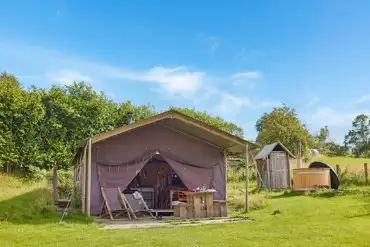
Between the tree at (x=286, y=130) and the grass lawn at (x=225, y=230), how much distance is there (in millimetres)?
16625

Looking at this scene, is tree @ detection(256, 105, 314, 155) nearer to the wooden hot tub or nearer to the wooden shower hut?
the wooden shower hut

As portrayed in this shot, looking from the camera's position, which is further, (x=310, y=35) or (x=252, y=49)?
(x=252, y=49)

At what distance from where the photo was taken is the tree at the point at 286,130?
2789 cm

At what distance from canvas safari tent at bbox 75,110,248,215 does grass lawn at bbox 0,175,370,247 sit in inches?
67.3

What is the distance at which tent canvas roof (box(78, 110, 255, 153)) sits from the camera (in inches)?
421

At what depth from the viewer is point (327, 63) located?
1409cm

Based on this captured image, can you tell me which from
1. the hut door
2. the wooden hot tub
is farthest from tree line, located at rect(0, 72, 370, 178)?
the wooden hot tub

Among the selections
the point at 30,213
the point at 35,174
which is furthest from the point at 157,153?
the point at 35,174

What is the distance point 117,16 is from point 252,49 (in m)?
5.35

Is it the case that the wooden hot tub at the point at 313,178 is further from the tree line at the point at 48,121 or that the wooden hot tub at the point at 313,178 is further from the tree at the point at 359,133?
the tree at the point at 359,133

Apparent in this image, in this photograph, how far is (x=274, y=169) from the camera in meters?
18.6

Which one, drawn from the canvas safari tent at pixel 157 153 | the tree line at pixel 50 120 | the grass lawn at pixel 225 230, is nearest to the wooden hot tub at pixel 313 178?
the grass lawn at pixel 225 230

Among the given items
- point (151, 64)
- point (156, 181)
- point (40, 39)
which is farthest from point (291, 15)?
point (40, 39)

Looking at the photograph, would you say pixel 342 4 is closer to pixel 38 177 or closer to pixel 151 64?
pixel 151 64
